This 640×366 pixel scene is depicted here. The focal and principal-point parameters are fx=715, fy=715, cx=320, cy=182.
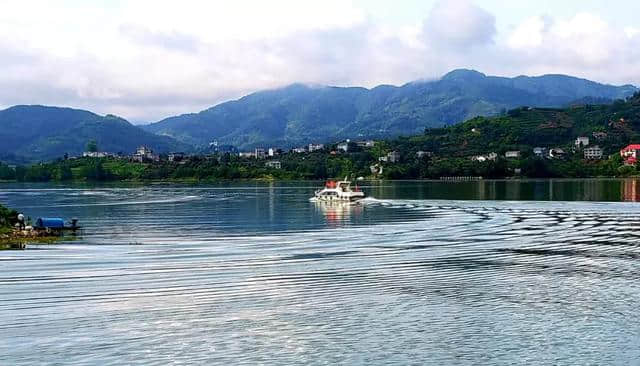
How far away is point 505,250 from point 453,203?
40.0m

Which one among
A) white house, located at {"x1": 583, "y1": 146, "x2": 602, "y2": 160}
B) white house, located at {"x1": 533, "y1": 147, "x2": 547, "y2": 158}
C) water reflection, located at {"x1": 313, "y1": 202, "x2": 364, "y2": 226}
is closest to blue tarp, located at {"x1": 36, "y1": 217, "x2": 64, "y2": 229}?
water reflection, located at {"x1": 313, "y1": 202, "x2": 364, "y2": 226}

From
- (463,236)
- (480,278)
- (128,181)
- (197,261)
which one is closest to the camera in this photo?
(480,278)

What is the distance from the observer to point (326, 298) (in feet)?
73.0

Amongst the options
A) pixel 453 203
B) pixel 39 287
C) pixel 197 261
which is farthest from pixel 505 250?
pixel 453 203

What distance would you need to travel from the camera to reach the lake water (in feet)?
54.1

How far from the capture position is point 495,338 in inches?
687

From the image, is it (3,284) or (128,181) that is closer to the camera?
(3,284)

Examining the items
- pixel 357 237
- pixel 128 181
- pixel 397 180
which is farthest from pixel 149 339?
pixel 128 181

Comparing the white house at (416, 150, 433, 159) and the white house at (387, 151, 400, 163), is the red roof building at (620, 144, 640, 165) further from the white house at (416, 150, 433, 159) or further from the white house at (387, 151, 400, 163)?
the white house at (387, 151, 400, 163)

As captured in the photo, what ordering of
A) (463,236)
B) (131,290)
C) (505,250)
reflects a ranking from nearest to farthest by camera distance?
1. (131,290)
2. (505,250)
3. (463,236)

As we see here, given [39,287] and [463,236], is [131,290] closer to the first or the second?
[39,287]

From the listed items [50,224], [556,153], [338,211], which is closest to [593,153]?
[556,153]

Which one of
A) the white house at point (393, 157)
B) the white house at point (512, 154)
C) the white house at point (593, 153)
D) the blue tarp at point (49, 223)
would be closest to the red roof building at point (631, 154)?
the white house at point (593, 153)

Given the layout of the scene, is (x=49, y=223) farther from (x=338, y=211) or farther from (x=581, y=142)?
(x=581, y=142)
